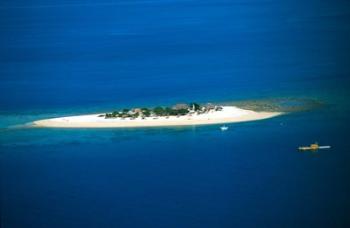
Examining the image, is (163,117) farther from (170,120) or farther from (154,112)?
(154,112)

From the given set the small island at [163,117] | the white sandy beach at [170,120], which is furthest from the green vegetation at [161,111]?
the white sandy beach at [170,120]

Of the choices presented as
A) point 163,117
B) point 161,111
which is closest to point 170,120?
point 163,117

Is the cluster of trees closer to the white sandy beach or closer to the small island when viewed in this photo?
the small island

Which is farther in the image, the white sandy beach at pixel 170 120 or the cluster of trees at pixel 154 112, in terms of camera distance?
the cluster of trees at pixel 154 112

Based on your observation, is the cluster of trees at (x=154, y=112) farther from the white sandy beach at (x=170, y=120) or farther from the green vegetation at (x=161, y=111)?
the white sandy beach at (x=170, y=120)

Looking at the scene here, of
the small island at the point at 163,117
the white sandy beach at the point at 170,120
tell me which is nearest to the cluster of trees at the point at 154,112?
the small island at the point at 163,117

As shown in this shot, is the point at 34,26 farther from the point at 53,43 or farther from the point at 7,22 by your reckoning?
the point at 53,43

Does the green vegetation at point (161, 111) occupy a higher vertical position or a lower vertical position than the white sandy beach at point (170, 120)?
higher

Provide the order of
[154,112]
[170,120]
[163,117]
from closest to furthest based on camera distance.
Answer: [170,120] < [163,117] < [154,112]
